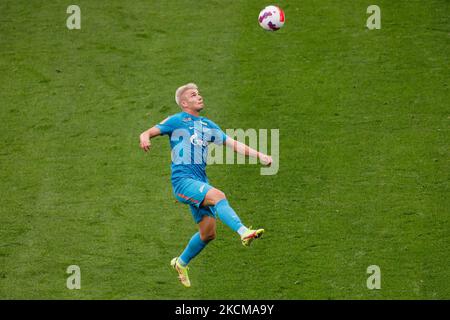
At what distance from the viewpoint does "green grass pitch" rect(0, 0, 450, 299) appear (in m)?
12.1

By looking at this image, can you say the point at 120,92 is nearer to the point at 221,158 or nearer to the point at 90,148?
the point at 90,148

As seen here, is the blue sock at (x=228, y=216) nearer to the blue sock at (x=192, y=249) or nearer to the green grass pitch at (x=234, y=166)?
the blue sock at (x=192, y=249)

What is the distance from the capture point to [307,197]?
1361 centimetres

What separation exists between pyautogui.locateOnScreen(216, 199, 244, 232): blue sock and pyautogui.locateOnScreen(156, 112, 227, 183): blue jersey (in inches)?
24.6

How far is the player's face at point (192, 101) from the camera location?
11.2 meters

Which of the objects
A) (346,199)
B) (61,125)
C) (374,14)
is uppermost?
(374,14)

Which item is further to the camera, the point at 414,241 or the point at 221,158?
the point at 221,158

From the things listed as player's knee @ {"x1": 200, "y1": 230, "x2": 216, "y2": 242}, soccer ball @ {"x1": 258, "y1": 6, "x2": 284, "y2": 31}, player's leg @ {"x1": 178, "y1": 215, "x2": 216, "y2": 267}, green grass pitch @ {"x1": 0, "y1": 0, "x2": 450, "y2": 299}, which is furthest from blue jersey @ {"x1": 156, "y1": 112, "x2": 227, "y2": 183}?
soccer ball @ {"x1": 258, "y1": 6, "x2": 284, "y2": 31}

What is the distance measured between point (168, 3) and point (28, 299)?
8443 mm

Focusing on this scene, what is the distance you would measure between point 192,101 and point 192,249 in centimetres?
185

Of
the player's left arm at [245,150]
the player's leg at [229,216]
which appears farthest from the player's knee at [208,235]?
the player's left arm at [245,150]

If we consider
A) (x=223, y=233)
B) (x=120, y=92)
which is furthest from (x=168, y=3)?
(x=223, y=233)

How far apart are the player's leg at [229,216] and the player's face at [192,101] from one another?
1105mm

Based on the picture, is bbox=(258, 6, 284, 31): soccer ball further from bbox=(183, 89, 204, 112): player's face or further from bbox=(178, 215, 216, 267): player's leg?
bbox=(178, 215, 216, 267): player's leg
